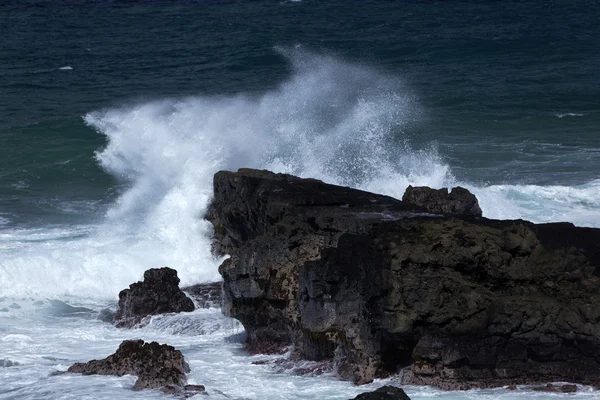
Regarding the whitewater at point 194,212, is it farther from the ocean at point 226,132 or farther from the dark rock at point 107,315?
the dark rock at point 107,315

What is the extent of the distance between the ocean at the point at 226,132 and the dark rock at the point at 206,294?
62cm

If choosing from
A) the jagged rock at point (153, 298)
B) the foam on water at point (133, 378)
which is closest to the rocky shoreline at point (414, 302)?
the foam on water at point (133, 378)

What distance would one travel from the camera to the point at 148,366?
1414cm

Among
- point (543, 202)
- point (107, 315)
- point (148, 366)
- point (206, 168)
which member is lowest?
point (148, 366)

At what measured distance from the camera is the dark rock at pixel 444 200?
18.8 m

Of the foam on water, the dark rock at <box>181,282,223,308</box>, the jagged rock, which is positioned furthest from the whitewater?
the dark rock at <box>181,282,223,308</box>

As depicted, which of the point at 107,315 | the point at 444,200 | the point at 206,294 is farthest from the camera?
the point at 444,200

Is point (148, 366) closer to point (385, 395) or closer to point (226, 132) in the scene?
point (385, 395)

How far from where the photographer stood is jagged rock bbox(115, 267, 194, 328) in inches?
691

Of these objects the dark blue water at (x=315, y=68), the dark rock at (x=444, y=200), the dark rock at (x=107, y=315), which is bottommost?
the dark rock at (x=107, y=315)

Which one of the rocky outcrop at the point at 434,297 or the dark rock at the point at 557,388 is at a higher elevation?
the rocky outcrop at the point at 434,297

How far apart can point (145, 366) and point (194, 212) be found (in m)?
8.47

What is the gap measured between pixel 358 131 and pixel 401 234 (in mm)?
15351

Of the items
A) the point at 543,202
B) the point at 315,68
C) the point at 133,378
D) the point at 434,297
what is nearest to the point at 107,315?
the point at 133,378
